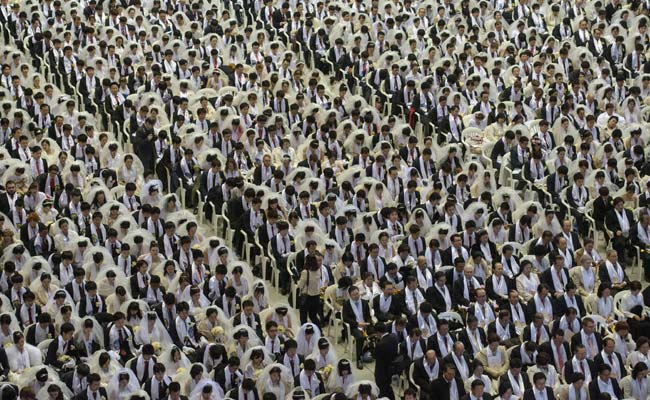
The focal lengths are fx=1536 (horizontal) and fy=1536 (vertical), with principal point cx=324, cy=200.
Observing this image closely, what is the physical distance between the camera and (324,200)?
22.6m

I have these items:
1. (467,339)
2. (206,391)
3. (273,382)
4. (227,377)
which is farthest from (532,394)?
(206,391)

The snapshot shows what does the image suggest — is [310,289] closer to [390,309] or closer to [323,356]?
[390,309]

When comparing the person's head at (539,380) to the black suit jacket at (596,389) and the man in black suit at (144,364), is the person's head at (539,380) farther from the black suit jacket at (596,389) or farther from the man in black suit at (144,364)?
the man in black suit at (144,364)

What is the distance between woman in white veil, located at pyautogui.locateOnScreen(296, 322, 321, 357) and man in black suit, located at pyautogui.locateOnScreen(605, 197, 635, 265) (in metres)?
5.45

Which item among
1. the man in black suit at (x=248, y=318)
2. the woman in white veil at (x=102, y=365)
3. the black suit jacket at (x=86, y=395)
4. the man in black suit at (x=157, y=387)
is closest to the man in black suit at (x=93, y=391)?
the black suit jacket at (x=86, y=395)

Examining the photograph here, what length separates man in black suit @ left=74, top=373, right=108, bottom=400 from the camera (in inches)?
687

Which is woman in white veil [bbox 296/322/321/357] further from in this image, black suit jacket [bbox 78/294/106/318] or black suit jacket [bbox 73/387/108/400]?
black suit jacket [bbox 78/294/106/318]

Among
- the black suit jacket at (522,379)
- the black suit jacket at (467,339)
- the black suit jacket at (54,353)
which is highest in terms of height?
the black suit jacket at (522,379)

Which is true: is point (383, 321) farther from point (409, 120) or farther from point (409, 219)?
point (409, 120)

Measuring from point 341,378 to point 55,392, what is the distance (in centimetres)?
335

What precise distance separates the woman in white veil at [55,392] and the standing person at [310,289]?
3.79 m

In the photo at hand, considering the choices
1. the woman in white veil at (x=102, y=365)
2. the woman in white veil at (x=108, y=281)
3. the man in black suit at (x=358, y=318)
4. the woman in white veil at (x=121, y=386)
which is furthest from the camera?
the woman in white veil at (x=108, y=281)

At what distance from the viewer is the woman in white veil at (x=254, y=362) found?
59.6ft

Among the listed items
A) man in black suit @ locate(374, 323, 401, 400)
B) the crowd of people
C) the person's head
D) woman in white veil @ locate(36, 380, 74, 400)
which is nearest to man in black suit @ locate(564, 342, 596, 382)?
the crowd of people
